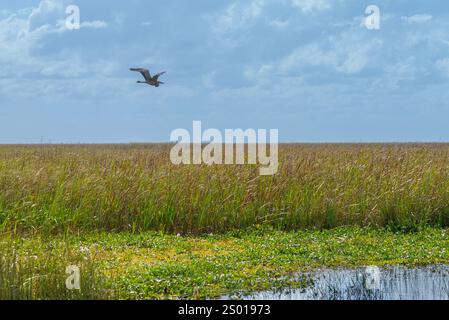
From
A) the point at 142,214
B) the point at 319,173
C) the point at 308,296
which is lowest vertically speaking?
the point at 308,296

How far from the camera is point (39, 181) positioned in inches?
499

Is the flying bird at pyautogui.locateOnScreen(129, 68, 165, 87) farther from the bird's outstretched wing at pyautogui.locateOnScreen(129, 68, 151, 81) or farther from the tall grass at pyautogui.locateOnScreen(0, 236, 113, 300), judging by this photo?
the tall grass at pyautogui.locateOnScreen(0, 236, 113, 300)

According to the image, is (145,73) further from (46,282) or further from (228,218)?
(46,282)

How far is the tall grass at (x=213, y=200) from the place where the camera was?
11547mm

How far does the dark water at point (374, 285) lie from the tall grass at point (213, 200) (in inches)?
129

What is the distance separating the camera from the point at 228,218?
1163cm

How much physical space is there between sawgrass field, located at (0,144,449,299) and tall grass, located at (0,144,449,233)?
23 mm

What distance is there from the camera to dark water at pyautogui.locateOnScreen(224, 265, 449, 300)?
7.02 meters

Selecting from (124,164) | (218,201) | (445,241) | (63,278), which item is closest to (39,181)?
(124,164)

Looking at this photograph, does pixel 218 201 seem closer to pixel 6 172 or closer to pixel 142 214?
pixel 142 214

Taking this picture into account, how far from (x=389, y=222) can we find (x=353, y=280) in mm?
4258

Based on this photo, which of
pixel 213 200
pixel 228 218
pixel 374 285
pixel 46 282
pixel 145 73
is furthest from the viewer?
pixel 145 73

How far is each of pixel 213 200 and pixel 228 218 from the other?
50 centimetres

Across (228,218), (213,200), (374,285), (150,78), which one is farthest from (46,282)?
(150,78)
